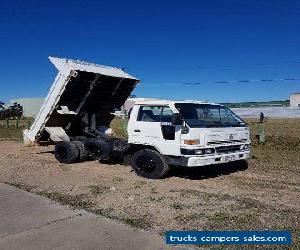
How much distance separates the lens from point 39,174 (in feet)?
34.7

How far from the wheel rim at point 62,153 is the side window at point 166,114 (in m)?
3.94

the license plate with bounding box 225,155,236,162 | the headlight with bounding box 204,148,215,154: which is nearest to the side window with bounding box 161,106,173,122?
the headlight with bounding box 204,148,215,154

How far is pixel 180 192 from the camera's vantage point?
27.1ft

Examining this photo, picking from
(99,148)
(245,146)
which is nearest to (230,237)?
(245,146)

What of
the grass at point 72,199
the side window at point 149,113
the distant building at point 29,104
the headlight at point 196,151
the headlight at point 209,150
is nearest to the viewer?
the grass at point 72,199

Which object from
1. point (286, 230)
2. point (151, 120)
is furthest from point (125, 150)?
point (286, 230)

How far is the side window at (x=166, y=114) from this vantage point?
9.78 metres

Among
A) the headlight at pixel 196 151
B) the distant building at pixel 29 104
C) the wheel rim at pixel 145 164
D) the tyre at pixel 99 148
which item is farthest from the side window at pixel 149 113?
the distant building at pixel 29 104

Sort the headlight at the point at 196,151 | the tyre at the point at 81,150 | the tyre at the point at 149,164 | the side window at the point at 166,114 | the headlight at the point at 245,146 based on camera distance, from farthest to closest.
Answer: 1. the tyre at the point at 81,150
2. the headlight at the point at 245,146
3. the side window at the point at 166,114
4. the tyre at the point at 149,164
5. the headlight at the point at 196,151

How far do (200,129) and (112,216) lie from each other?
3.38 meters

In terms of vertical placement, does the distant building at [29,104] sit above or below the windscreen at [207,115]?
above

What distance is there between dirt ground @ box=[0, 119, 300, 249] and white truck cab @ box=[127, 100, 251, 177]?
0.60m

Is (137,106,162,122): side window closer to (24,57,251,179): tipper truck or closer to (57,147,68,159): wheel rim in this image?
(24,57,251,179): tipper truck

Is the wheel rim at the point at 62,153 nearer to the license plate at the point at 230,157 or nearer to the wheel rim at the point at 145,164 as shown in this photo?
the wheel rim at the point at 145,164
